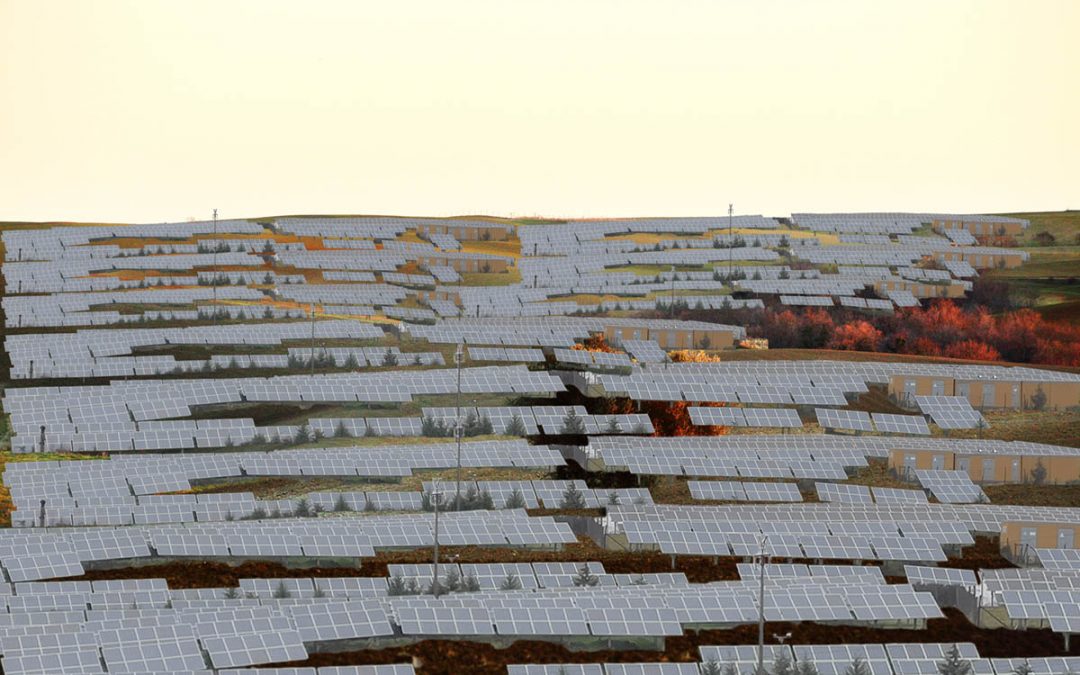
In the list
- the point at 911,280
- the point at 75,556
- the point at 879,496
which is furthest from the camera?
the point at 911,280

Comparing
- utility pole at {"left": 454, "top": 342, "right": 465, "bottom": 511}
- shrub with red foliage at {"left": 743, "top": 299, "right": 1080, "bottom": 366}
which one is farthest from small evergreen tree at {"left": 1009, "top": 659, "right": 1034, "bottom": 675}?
shrub with red foliage at {"left": 743, "top": 299, "right": 1080, "bottom": 366}

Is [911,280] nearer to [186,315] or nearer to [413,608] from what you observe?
[186,315]

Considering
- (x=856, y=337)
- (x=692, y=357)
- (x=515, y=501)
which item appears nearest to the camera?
(x=515, y=501)

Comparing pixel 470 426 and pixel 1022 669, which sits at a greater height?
pixel 470 426

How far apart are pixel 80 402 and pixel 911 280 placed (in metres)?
67.7

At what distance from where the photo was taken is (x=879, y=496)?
82.4 metres

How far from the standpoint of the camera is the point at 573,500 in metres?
81.0

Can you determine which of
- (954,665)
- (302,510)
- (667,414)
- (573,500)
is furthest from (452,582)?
(667,414)

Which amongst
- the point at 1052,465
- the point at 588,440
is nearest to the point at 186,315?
the point at 588,440

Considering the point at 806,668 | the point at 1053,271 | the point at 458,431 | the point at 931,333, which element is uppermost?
the point at 1053,271

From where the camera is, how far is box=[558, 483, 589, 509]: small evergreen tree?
80694 mm

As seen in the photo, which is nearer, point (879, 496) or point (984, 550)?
point (984, 550)

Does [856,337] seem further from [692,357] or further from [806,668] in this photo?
[806,668]

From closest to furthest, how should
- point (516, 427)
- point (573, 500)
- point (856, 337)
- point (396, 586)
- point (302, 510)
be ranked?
point (396, 586) < point (302, 510) < point (573, 500) < point (516, 427) < point (856, 337)
